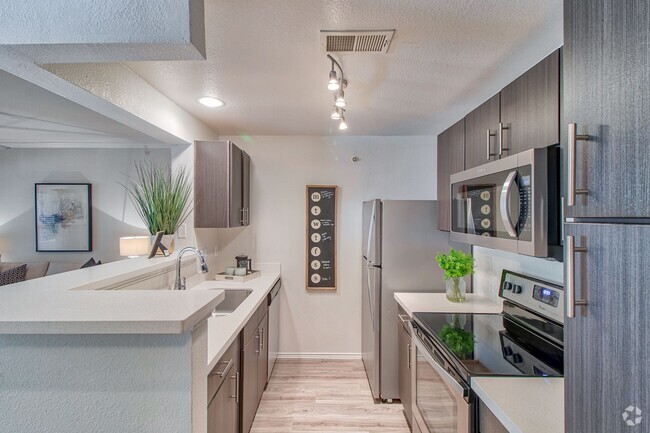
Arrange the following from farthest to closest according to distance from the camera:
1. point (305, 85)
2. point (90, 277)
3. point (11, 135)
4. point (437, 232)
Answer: point (11, 135)
point (437, 232)
point (305, 85)
point (90, 277)

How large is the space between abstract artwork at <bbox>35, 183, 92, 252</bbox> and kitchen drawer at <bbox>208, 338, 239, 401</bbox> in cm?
296

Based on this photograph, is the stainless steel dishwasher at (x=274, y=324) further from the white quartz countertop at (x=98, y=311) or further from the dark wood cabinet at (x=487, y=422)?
the dark wood cabinet at (x=487, y=422)

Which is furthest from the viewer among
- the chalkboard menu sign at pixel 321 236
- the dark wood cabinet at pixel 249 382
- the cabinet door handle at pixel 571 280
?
the chalkboard menu sign at pixel 321 236

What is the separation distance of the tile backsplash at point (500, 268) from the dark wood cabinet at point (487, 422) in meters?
0.87

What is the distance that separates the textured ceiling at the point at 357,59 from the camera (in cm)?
126

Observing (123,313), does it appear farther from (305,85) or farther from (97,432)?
(305,85)

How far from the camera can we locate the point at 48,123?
2781 mm

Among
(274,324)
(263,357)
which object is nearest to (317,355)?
(274,324)

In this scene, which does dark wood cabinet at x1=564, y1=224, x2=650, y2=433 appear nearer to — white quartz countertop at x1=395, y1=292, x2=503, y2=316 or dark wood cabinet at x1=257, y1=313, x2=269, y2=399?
white quartz countertop at x1=395, y1=292, x2=503, y2=316

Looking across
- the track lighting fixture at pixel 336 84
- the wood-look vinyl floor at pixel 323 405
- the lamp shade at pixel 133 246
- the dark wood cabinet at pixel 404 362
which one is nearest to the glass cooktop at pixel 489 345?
the dark wood cabinet at pixel 404 362

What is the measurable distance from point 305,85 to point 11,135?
11.1ft

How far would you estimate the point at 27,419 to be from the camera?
0.86 meters

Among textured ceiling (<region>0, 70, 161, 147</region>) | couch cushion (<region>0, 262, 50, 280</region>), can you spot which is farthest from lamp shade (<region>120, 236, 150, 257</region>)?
couch cushion (<region>0, 262, 50, 280</region>)

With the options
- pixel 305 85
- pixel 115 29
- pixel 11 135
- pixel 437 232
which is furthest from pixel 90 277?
pixel 11 135
